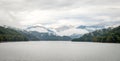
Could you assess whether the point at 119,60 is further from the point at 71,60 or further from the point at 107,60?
the point at 71,60

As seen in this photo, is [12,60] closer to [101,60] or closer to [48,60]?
[48,60]

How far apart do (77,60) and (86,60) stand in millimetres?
2767

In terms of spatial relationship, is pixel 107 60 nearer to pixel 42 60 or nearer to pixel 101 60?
pixel 101 60

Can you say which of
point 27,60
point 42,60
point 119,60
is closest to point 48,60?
point 42,60

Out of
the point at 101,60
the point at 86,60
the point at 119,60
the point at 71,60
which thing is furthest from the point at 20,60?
the point at 119,60

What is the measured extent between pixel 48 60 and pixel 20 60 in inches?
331

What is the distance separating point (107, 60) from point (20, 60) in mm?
26554

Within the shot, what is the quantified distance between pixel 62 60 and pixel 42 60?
239 inches

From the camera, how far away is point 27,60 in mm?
63281

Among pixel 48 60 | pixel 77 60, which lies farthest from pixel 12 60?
pixel 77 60

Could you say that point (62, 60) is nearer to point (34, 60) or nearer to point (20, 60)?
point (34, 60)

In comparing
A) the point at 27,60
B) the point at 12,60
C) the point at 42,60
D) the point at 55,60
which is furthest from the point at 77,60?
the point at 12,60

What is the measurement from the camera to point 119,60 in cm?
6378

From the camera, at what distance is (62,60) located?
64.1 metres
